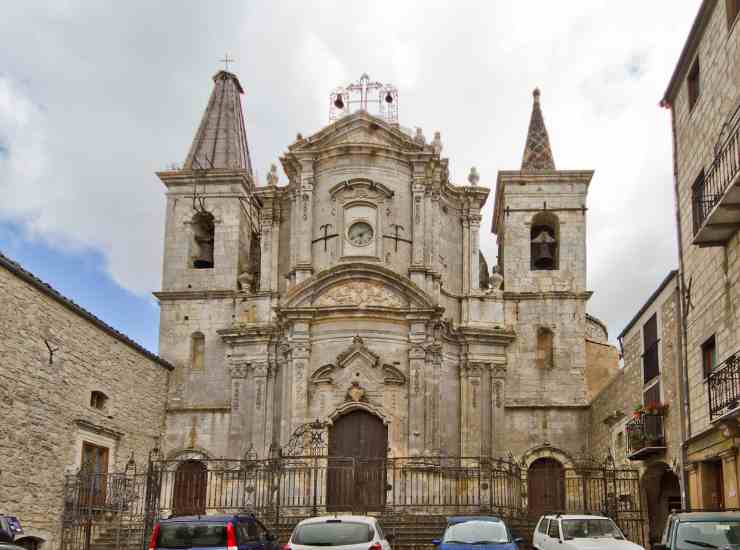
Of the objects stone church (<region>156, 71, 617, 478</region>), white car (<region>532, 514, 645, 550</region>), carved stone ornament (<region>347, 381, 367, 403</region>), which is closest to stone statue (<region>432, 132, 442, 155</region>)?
stone church (<region>156, 71, 617, 478</region>)

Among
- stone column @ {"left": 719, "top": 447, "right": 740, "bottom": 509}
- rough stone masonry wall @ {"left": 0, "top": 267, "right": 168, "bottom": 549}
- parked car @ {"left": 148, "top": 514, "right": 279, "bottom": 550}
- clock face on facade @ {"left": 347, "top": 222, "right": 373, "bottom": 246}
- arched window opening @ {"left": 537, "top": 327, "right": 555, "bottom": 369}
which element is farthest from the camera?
arched window opening @ {"left": 537, "top": 327, "right": 555, "bottom": 369}

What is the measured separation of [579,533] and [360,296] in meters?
14.1

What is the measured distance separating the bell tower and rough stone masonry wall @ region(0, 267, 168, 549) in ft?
44.7

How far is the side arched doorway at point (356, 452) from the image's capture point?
2825 cm

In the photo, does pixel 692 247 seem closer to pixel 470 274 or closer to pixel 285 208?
pixel 470 274

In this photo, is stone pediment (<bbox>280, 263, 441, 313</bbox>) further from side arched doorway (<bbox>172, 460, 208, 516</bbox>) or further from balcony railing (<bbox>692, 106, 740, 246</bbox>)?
balcony railing (<bbox>692, 106, 740, 246</bbox>)

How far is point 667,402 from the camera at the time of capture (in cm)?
2075

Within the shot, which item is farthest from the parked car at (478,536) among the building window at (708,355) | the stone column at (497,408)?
the stone column at (497,408)

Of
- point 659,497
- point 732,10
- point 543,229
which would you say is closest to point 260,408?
point 543,229

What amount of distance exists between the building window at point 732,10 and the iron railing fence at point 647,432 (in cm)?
862

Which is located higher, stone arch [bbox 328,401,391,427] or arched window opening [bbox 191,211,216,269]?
arched window opening [bbox 191,211,216,269]

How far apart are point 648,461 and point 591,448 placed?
800 cm

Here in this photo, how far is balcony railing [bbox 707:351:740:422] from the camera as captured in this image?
15.7 metres

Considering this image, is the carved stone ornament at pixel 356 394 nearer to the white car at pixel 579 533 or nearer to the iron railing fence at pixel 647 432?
the iron railing fence at pixel 647 432
